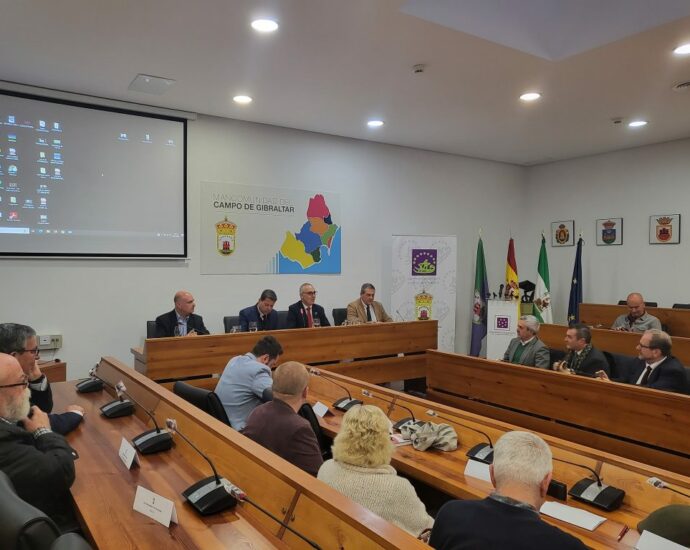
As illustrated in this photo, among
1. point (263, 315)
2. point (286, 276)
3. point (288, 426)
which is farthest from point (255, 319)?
point (288, 426)

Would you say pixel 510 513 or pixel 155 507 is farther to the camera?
pixel 155 507

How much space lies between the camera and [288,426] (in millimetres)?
2377

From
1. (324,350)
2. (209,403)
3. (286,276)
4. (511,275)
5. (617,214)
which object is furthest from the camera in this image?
(511,275)

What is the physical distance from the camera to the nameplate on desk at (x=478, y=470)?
7.37ft

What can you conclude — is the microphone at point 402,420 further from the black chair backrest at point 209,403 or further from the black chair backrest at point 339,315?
the black chair backrest at point 339,315

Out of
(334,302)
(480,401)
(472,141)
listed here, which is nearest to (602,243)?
(472,141)

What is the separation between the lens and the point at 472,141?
23.2 ft

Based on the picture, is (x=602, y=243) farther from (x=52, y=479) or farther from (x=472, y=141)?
(x=52, y=479)

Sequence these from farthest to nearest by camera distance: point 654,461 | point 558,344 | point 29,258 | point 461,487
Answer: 1. point 558,344
2. point 29,258
3. point 654,461
4. point 461,487

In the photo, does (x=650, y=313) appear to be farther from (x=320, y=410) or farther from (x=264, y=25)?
(x=264, y=25)

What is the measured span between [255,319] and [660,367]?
3487mm

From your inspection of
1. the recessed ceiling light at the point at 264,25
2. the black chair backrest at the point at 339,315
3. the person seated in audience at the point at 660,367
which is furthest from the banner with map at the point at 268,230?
A: the person seated in audience at the point at 660,367

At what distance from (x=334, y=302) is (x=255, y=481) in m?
5.00

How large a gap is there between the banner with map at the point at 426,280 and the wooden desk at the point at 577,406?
2.98m
